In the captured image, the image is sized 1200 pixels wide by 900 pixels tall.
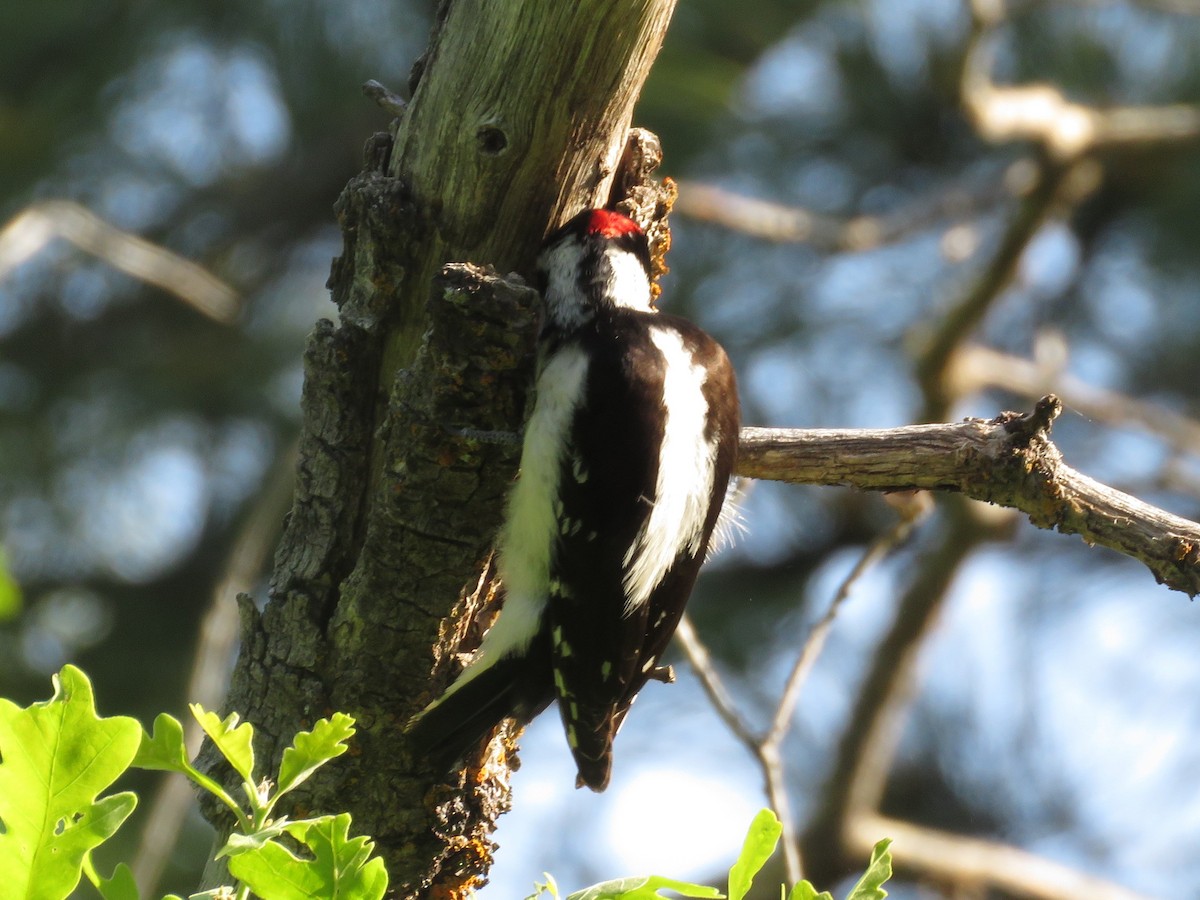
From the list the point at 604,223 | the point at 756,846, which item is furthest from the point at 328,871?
the point at 604,223

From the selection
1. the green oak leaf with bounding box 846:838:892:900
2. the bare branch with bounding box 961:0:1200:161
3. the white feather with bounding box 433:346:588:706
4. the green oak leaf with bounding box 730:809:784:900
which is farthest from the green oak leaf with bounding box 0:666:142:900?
the bare branch with bounding box 961:0:1200:161

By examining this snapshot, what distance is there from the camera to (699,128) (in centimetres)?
493

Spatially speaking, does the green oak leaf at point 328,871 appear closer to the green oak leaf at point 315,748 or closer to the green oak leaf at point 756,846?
the green oak leaf at point 315,748

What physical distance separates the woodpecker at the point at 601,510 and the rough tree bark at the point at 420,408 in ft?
0.39

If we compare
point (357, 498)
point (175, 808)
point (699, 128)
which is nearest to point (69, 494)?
point (175, 808)

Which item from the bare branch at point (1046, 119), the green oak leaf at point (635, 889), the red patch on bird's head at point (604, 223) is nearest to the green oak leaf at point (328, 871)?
the green oak leaf at point (635, 889)

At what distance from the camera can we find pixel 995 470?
1764 mm

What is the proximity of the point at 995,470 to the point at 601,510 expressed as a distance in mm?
548

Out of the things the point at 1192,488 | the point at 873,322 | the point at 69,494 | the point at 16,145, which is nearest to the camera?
the point at 1192,488

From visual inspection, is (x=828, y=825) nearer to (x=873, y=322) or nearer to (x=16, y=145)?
(x=873, y=322)

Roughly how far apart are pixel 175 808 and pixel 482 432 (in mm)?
2011

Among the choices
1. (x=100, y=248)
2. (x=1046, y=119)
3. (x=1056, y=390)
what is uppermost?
(x=1046, y=119)

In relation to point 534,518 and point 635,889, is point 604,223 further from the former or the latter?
point 635,889

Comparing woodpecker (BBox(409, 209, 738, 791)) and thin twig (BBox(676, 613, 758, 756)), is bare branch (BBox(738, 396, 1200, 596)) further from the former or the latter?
thin twig (BBox(676, 613, 758, 756))
